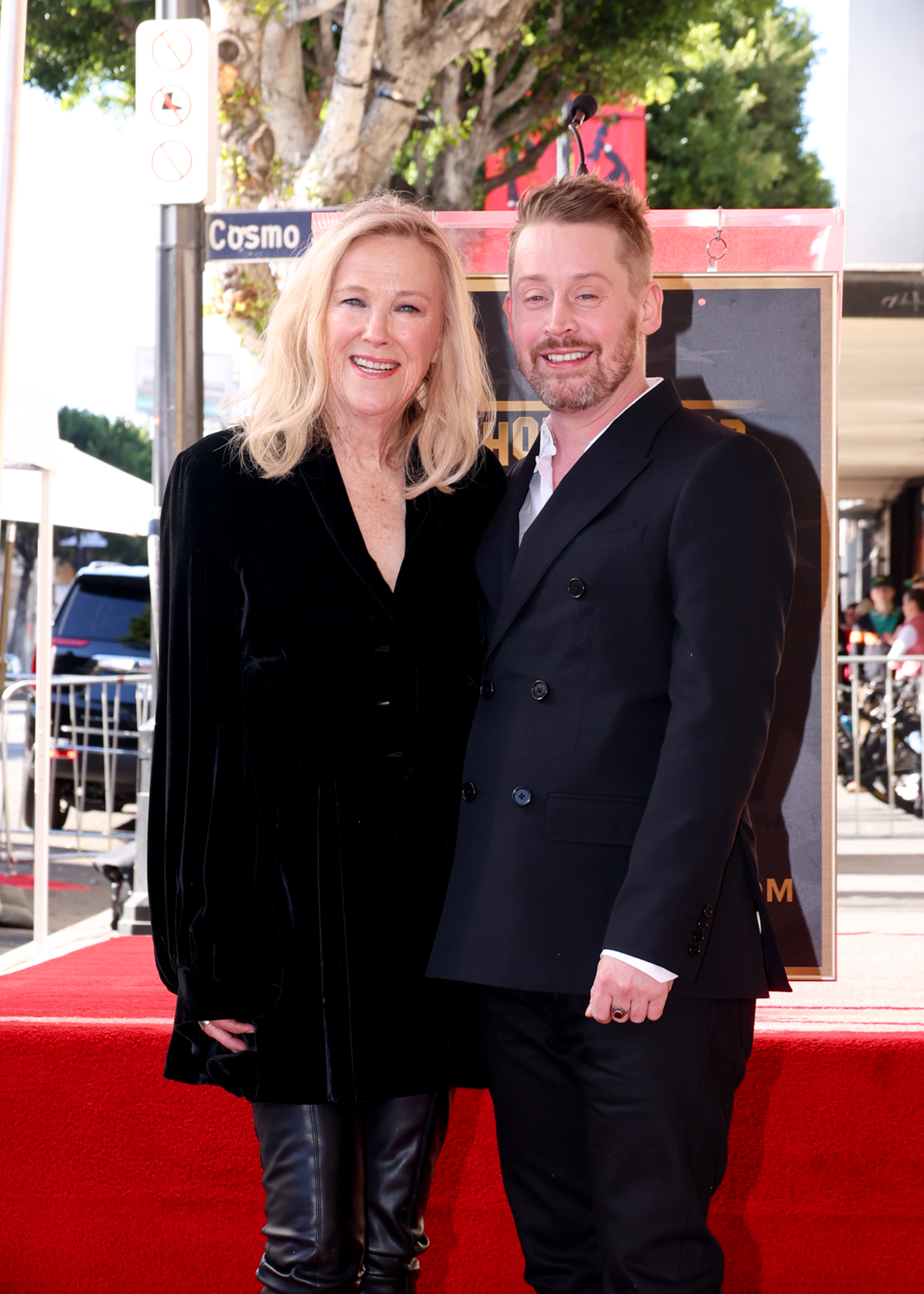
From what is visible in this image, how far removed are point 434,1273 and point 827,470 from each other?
6.85 ft

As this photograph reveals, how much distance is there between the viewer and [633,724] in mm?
2004

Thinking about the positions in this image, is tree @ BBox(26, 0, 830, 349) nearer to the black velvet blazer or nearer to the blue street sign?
the blue street sign

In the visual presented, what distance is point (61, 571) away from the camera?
766 inches

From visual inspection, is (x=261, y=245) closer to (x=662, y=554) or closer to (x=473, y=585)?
(x=473, y=585)

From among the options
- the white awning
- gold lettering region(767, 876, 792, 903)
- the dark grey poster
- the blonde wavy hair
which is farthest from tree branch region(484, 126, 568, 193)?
the blonde wavy hair

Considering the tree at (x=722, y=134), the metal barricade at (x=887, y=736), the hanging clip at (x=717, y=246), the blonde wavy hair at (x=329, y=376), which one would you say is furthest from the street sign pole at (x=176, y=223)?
the tree at (x=722, y=134)

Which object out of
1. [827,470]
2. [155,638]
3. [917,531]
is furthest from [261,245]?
[917,531]

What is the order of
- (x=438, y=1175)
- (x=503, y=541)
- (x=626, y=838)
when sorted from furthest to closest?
(x=438, y=1175)
(x=503, y=541)
(x=626, y=838)

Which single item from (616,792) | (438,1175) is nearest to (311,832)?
(616,792)

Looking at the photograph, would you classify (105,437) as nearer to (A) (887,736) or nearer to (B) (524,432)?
(A) (887,736)

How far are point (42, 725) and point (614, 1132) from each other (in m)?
4.37

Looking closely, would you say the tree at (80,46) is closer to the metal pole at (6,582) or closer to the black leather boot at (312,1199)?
the metal pole at (6,582)

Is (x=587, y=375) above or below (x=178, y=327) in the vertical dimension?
below

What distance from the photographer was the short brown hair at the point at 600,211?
2.19m
